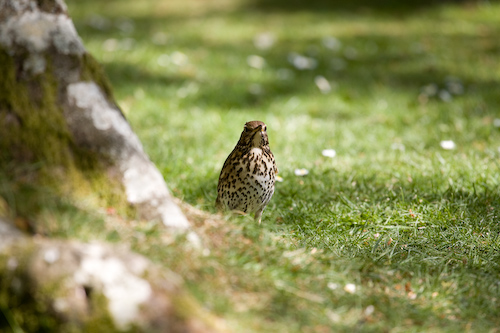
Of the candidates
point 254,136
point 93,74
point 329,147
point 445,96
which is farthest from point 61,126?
point 445,96

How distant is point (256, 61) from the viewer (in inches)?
362

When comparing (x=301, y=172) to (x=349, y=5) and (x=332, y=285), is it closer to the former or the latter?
(x=332, y=285)

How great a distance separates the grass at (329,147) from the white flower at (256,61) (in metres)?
0.12

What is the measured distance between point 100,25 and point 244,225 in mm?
8517

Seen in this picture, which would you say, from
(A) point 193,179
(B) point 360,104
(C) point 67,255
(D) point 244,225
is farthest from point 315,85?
(C) point 67,255

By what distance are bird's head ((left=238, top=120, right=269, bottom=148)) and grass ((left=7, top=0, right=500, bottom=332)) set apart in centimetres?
55

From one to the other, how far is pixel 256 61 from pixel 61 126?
638 centimetres

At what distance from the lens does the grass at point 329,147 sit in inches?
115

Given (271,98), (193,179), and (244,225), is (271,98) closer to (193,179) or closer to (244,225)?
(193,179)

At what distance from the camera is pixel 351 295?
3.07 metres

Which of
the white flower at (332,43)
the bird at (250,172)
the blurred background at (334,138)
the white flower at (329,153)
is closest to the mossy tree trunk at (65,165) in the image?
the blurred background at (334,138)

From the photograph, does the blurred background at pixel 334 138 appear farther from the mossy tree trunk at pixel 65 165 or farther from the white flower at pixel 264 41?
the mossy tree trunk at pixel 65 165

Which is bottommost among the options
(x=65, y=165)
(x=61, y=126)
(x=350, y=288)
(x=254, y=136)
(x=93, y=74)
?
(x=350, y=288)

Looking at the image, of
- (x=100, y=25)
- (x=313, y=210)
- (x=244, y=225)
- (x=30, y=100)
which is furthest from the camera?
(x=100, y=25)
